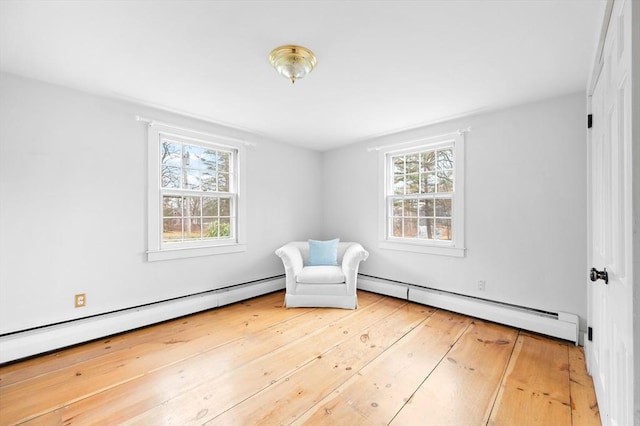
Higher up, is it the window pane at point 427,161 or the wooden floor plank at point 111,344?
the window pane at point 427,161

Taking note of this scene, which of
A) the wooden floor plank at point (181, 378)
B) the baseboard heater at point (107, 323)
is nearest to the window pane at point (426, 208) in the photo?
the wooden floor plank at point (181, 378)

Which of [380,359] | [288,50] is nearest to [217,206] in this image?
[288,50]

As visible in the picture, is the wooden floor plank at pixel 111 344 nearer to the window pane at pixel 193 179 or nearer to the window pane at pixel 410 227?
the window pane at pixel 193 179

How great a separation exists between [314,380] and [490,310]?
2165 mm

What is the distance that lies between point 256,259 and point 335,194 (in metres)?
1.73

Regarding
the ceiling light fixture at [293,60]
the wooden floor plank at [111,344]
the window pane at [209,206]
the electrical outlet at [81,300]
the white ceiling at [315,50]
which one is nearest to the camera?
the white ceiling at [315,50]

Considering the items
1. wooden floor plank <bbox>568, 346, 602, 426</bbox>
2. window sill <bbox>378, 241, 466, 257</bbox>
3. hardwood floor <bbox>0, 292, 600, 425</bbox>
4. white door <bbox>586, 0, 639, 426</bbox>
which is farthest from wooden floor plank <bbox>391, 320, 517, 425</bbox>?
window sill <bbox>378, 241, 466, 257</bbox>

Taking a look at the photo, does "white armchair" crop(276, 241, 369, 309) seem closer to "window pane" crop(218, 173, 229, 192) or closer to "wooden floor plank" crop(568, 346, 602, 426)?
"window pane" crop(218, 173, 229, 192)

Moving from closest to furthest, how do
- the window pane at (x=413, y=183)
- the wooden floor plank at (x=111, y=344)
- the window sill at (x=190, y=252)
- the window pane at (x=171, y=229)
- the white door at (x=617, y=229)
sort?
the white door at (x=617, y=229) < the wooden floor plank at (x=111, y=344) < the window sill at (x=190, y=252) < the window pane at (x=171, y=229) < the window pane at (x=413, y=183)

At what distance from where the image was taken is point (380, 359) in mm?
2232

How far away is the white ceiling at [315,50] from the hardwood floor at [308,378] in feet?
7.79

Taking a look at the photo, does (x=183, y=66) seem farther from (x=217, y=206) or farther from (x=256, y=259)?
(x=256, y=259)

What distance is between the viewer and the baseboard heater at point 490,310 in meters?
2.53

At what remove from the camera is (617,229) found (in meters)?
1.15
